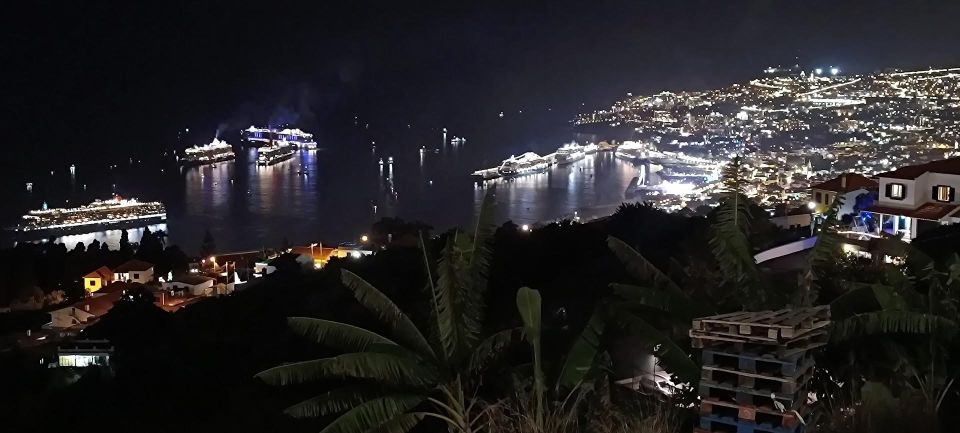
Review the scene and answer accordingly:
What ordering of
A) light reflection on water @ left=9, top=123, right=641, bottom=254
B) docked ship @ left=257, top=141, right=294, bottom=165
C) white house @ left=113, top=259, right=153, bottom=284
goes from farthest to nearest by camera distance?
docked ship @ left=257, top=141, right=294, bottom=165 < light reflection on water @ left=9, top=123, right=641, bottom=254 < white house @ left=113, top=259, right=153, bottom=284

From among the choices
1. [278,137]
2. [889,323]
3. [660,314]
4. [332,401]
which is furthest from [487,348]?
[278,137]

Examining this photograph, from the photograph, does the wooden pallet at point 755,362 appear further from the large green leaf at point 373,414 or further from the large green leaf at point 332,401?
the large green leaf at point 332,401

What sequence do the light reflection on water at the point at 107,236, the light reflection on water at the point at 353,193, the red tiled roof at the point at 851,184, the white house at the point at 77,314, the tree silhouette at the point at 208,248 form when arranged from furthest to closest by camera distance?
the light reflection on water at the point at 107,236
the light reflection on water at the point at 353,193
the tree silhouette at the point at 208,248
the white house at the point at 77,314
the red tiled roof at the point at 851,184

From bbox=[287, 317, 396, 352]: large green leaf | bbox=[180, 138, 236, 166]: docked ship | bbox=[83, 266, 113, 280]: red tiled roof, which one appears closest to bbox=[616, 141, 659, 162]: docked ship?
bbox=[180, 138, 236, 166]: docked ship

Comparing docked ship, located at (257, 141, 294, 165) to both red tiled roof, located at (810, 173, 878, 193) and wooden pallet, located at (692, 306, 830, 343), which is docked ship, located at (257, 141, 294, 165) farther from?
wooden pallet, located at (692, 306, 830, 343)

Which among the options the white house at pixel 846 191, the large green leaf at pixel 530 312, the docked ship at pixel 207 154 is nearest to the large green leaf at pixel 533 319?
the large green leaf at pixel 530 312
